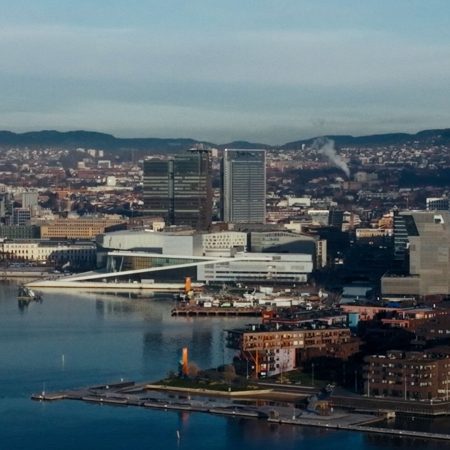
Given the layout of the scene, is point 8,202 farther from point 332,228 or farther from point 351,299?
point 351,299

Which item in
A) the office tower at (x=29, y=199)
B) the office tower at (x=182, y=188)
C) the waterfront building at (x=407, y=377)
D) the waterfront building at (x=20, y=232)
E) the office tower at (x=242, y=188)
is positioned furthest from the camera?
the office tower at (x=29, y=199)

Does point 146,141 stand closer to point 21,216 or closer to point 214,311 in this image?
point 21,216

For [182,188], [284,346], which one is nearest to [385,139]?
[182,188]

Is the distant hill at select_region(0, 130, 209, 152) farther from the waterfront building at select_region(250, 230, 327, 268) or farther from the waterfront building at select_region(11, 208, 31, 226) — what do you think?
the waterfront building at select_region(250, 230, 327, 268)

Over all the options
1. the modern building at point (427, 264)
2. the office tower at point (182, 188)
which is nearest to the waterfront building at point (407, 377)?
the modern building at point (427, 264)

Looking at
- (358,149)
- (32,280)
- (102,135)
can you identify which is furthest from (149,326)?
(102,135)

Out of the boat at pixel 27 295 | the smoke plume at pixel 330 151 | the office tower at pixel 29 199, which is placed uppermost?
the smoke plume at pixel 330 151

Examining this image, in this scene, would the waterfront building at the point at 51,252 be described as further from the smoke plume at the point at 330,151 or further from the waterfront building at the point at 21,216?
the smoke plume at the point at 330,151
